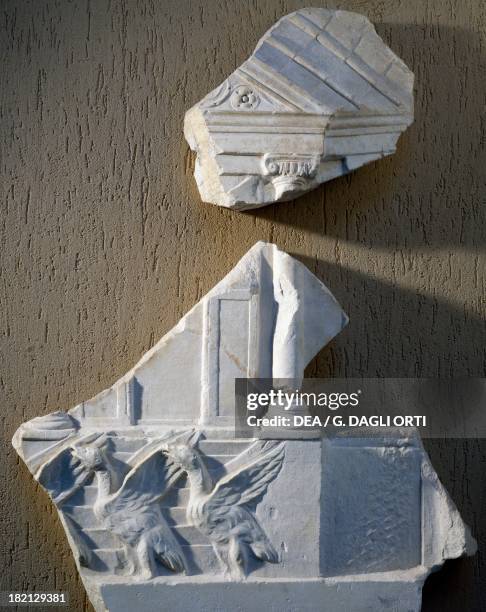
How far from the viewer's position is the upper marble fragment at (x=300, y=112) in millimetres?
3828

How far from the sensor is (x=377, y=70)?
4.03 meters

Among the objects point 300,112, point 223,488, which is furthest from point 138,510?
point 300,112

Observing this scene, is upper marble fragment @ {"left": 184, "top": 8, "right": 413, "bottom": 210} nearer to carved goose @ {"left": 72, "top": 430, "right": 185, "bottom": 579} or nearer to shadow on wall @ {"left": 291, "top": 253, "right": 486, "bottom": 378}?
shadow on wall @ {"left": 291, "top": 253, "right": 486, "bottom": 378}

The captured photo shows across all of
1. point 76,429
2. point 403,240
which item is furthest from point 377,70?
point 76,429

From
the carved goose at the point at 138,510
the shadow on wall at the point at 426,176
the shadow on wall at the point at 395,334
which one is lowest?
the carved goose at the point at 138,510

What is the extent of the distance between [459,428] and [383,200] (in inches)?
38.2

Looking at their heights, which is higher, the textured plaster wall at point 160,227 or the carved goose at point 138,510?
the textured plaster wall at point 160,227

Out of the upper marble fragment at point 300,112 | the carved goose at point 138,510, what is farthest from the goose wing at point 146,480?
the upper marble fragment at point 300,112

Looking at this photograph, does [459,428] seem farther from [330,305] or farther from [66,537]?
[66,537]

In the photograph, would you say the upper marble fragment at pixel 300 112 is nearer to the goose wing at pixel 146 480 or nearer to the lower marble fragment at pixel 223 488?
the lower marble fragment at pixel 223 488

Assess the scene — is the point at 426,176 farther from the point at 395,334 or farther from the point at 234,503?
the point at 234,503

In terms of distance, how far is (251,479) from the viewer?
12.2 ft

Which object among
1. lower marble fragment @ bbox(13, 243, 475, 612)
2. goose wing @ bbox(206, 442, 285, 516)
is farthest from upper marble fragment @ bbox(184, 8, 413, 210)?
goose wing @ bbox(206, 442, 285, 516)

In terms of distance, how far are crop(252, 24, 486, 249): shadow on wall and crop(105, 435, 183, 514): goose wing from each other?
105cm
